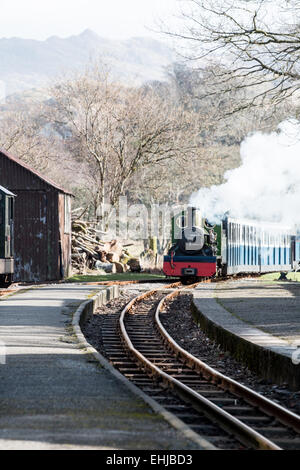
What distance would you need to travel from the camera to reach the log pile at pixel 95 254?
126 ft

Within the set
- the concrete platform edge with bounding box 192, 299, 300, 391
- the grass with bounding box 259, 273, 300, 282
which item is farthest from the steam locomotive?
the concrete platform edge with bounding box 192, 299, 300, 391

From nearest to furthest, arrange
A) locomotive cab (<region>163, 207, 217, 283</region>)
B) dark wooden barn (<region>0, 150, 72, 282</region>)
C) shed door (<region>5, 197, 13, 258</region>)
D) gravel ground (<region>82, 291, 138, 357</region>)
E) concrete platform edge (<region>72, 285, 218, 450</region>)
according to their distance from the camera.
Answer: concrete platform edge (<region>72, 285, 218, 450</region>)
gravel ground (<region>82, 291, 138, 357</region>)
shed door (<region>5, 197, 13, 258</region>)
locomotive cab (<region>163, 207, 217, 283</region>)
dark wooden barn (<region>0, 150, 72, 282</region>)

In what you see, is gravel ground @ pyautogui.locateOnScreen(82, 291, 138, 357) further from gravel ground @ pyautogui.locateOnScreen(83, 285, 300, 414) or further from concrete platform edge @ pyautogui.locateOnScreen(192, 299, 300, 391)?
concrete platform edge @ pyautogui.locateOnScreen(192, 299, 300, 391)

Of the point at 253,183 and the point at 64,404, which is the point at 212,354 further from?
the point at 253,183

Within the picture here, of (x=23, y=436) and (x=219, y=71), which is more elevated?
(x=219, y=71)

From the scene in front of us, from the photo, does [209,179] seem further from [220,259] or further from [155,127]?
[220,259]

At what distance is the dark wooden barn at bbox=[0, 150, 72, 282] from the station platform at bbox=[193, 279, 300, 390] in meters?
9.53

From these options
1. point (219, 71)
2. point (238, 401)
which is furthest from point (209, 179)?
point (238, 401)

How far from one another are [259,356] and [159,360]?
2.16 metres

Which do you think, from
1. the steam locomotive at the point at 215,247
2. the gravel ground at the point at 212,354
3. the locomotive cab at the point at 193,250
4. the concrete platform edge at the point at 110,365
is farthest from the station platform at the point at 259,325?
the steam locomotive at the point at 215,247

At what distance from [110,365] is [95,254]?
93.8 ft

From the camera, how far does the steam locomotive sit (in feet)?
103

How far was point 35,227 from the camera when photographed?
33281 mm

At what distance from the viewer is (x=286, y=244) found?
1737 inches
